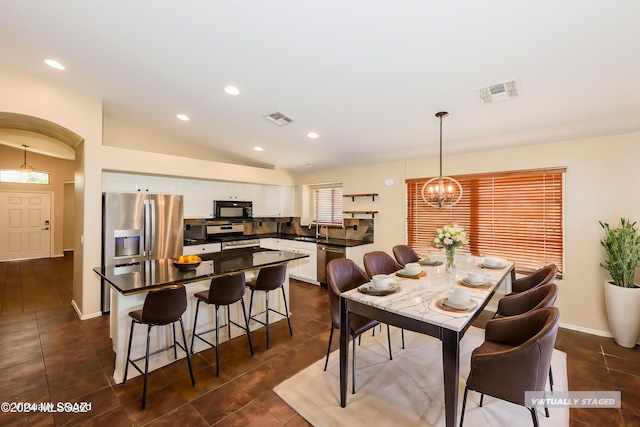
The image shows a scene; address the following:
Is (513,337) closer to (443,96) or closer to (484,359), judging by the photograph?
(484,359)

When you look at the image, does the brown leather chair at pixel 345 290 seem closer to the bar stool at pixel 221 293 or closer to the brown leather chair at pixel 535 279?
the bar stool at pixel 221 293

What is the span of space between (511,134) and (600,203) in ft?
4.20

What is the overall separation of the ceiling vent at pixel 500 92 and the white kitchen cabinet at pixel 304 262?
363cm

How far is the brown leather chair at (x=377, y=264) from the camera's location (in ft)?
10.5

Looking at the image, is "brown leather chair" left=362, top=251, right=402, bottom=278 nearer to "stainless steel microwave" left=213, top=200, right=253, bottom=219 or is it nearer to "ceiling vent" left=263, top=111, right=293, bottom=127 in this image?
"ceiling vent" left=263, top=111, right=293, bottom=127

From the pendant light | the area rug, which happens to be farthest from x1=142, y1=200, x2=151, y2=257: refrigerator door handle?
the pendant light

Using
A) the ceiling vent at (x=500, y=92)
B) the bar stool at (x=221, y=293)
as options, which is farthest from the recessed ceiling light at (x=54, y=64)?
the ceiling vent at (x=500, y=92)

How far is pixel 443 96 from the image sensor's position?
2.62 metres

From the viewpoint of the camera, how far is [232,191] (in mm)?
5531

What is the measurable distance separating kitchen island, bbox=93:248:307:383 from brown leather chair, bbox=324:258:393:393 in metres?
0.80

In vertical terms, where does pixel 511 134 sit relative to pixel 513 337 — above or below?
above

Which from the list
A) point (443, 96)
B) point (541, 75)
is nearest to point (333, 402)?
point (443, 96)

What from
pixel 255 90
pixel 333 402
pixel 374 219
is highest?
pixel 255 90

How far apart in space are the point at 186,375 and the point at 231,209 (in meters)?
3.52
